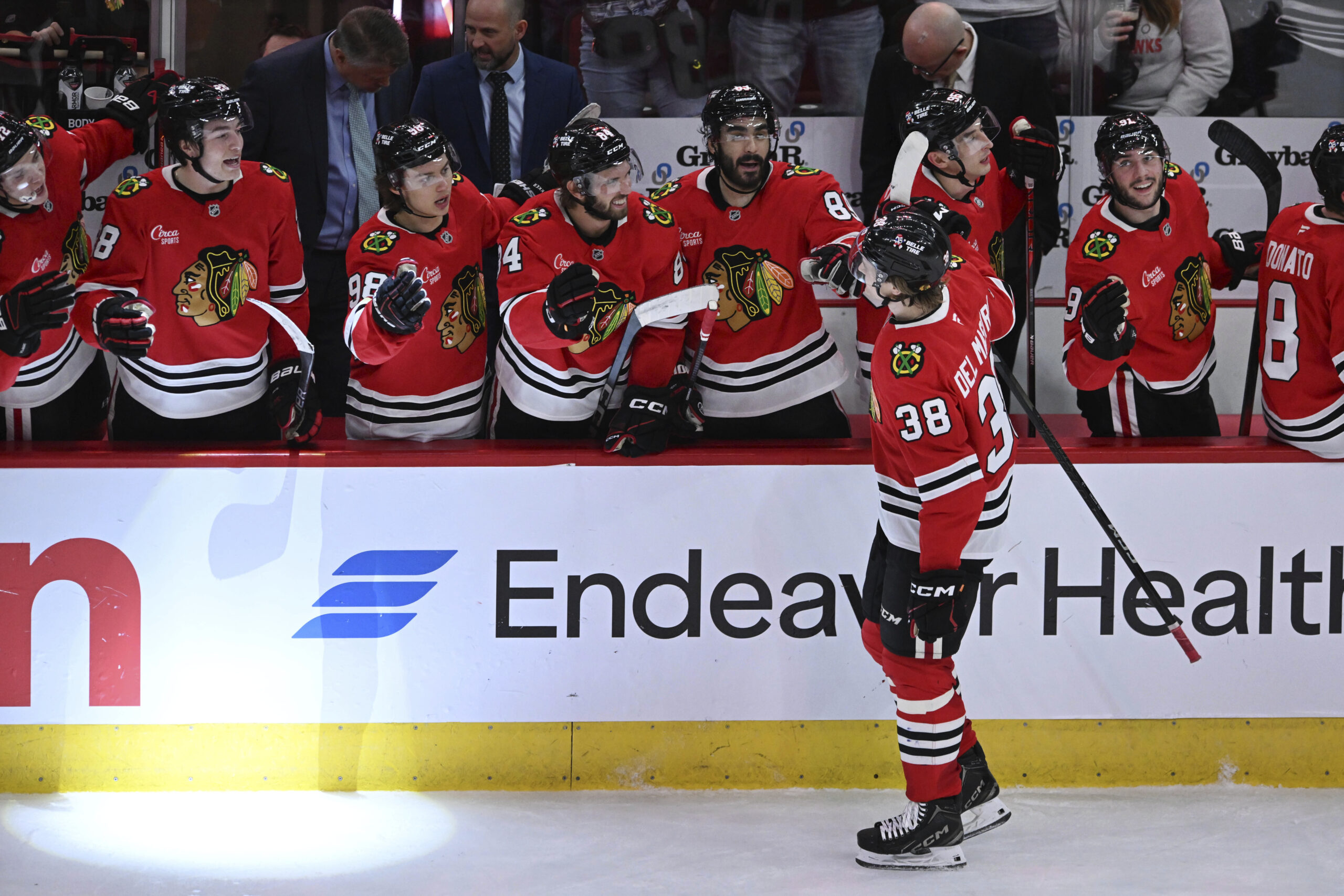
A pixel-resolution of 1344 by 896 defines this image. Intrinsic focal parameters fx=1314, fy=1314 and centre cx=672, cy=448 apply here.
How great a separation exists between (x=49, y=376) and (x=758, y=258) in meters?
1.86

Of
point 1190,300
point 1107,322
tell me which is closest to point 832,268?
point 1107,322

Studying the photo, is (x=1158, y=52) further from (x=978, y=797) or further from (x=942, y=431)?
(x=978, y=797)

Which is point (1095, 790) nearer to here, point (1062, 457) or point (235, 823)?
point (1062, 457)

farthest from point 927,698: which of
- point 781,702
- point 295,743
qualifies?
point 295,743

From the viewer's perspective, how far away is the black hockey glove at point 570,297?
10.0 feet

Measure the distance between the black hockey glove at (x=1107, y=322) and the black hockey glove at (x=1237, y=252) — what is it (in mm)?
487

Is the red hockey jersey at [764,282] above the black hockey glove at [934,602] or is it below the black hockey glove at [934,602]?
above

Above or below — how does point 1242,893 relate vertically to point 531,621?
below

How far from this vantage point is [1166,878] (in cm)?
273

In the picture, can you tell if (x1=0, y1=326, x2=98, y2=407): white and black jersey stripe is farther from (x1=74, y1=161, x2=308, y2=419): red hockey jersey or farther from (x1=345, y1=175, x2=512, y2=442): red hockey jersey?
(x1=345, y1=175, x2=512, y2=442): red hockey jersey

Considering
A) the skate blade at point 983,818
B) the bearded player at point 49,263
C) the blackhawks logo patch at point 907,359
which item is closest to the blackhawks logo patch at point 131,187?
the bearded player at point 49,263

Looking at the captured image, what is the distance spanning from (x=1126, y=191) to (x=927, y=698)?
1561 millimetres

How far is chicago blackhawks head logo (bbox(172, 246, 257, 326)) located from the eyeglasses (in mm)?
2080

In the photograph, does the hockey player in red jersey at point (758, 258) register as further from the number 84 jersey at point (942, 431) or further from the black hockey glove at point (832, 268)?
the number 84 jersey at point (942, 431)
